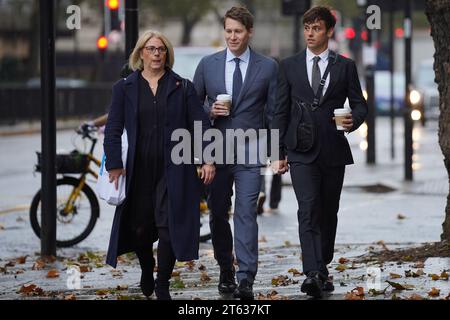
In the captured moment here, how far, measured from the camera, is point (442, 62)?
433 inches

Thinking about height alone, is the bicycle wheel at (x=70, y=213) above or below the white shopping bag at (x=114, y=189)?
below

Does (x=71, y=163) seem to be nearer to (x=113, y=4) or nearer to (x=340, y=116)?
(x=340, y=116)

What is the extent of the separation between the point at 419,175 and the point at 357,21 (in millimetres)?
7134

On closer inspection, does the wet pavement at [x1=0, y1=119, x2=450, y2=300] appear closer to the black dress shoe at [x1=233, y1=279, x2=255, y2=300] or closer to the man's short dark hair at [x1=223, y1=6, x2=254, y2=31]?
the black dress shoe at [x1=233, y1=279, x2=255, y2=300]

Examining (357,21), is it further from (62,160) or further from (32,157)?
(62,160)

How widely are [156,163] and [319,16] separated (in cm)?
151

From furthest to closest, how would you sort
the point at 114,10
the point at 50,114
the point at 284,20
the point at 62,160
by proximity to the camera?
the point at 284,20
the point at 114,10
the point at 62,160
the point at 50,114

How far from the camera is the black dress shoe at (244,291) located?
8.95 metres

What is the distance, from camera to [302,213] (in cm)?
916

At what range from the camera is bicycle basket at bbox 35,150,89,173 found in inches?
514

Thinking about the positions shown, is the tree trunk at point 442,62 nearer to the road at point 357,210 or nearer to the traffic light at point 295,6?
the road at point 357,210

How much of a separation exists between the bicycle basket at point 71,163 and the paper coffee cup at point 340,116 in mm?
4655

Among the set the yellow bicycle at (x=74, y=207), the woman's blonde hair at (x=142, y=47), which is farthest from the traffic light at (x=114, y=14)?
the woman's blonde hair at (x=142, y=47)

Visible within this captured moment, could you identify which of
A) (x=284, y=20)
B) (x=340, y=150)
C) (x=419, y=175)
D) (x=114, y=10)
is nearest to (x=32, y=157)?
(x=114, y=10)
